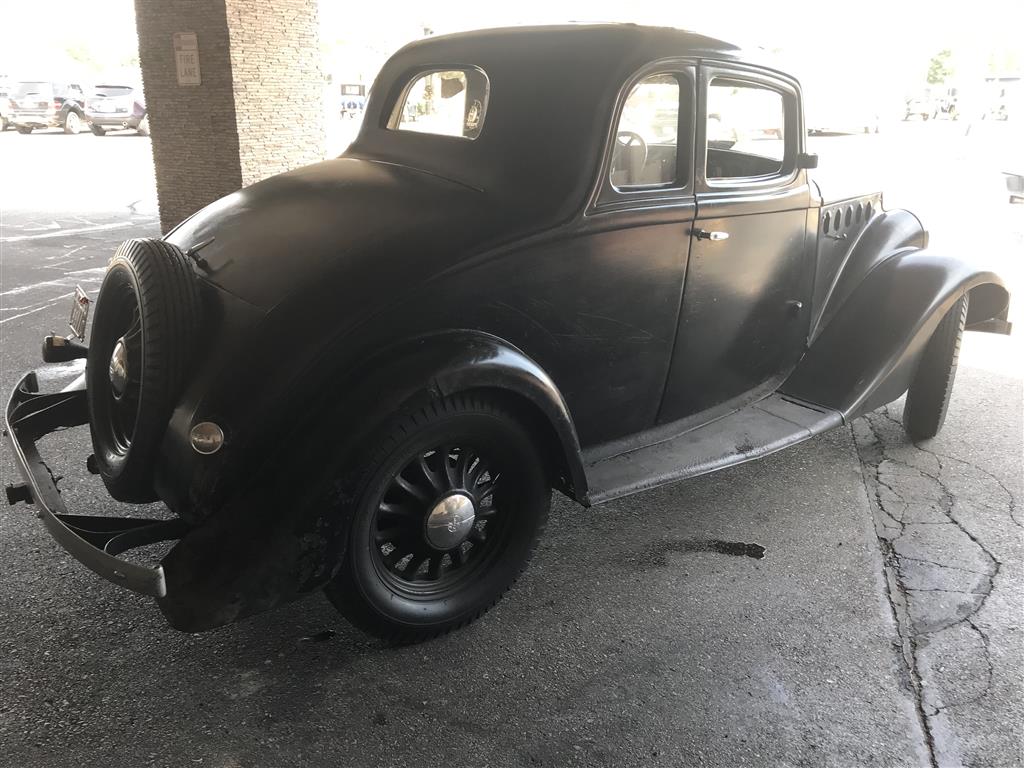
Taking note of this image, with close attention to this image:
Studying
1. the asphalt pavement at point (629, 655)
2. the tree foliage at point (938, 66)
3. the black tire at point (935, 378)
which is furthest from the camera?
the tree foliage at point (938, 66)

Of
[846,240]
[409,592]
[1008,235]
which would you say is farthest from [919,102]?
[409,592]

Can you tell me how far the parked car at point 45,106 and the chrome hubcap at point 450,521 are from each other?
25.8 m

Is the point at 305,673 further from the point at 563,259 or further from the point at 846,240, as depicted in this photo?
the point at 846,240

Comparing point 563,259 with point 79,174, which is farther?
point 79,174

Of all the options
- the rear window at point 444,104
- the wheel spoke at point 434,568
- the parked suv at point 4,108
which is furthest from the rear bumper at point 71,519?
the parked suv at point 4,108

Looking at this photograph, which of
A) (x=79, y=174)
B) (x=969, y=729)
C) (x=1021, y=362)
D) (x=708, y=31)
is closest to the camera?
(x=969, y=729)

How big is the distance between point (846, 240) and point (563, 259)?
209cm

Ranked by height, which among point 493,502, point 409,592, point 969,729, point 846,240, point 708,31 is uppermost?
point 708,31

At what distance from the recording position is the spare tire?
2268mm

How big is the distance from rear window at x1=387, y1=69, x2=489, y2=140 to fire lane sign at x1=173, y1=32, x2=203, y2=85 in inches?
275

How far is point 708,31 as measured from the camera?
121 inches

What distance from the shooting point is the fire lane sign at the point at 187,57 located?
29.7 feet

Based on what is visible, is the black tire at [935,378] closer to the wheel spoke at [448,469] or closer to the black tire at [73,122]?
the wheel spoke at [448,469]

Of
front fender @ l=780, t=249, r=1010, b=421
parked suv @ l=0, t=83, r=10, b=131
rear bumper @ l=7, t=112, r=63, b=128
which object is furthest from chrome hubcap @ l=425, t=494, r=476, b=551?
parked suv @ l=0, t=83, r=10, b=131
